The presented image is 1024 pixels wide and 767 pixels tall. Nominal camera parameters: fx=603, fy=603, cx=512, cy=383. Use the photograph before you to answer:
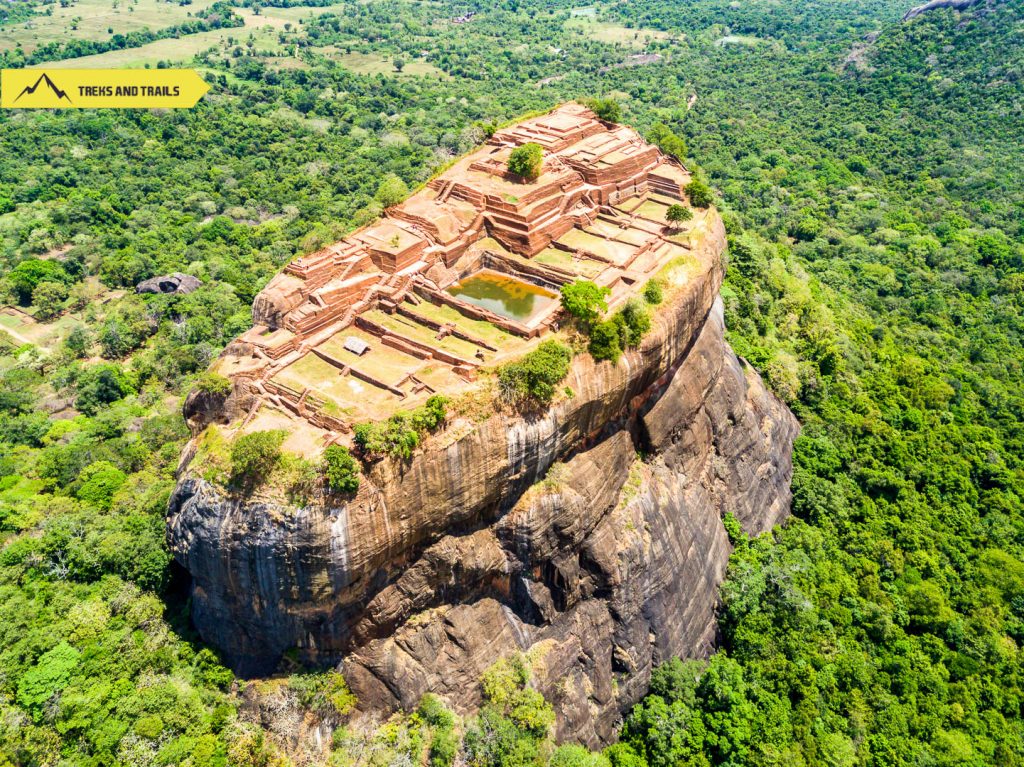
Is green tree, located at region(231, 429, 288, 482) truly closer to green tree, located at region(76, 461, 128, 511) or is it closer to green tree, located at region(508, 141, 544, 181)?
green tree, located at region(76, 461, 128, 511)

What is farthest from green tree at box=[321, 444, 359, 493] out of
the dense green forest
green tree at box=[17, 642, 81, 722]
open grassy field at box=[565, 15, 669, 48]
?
open grassy field at box=[565, 15, 669, 48]

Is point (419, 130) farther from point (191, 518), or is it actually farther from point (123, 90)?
point (191, 518)

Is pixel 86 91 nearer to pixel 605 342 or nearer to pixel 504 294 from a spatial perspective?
pixel 504 294

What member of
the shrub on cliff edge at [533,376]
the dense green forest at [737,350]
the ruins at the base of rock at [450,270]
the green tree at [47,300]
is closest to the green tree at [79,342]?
the dense green forest at [737,350]

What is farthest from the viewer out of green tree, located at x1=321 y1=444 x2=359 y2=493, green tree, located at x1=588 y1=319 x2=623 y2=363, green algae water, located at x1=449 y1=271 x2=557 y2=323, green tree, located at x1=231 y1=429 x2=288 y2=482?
green algae water, located at x1=449 y1=271 x2=557 y2=323

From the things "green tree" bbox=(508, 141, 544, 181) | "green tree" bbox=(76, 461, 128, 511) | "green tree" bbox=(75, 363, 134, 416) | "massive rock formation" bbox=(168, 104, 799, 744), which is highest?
"green tree" bbox=(508, 141, 544, 181)

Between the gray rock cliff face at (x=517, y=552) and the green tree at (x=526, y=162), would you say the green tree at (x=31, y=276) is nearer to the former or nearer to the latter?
the gray rock cliff face at (x=517, y=552)
